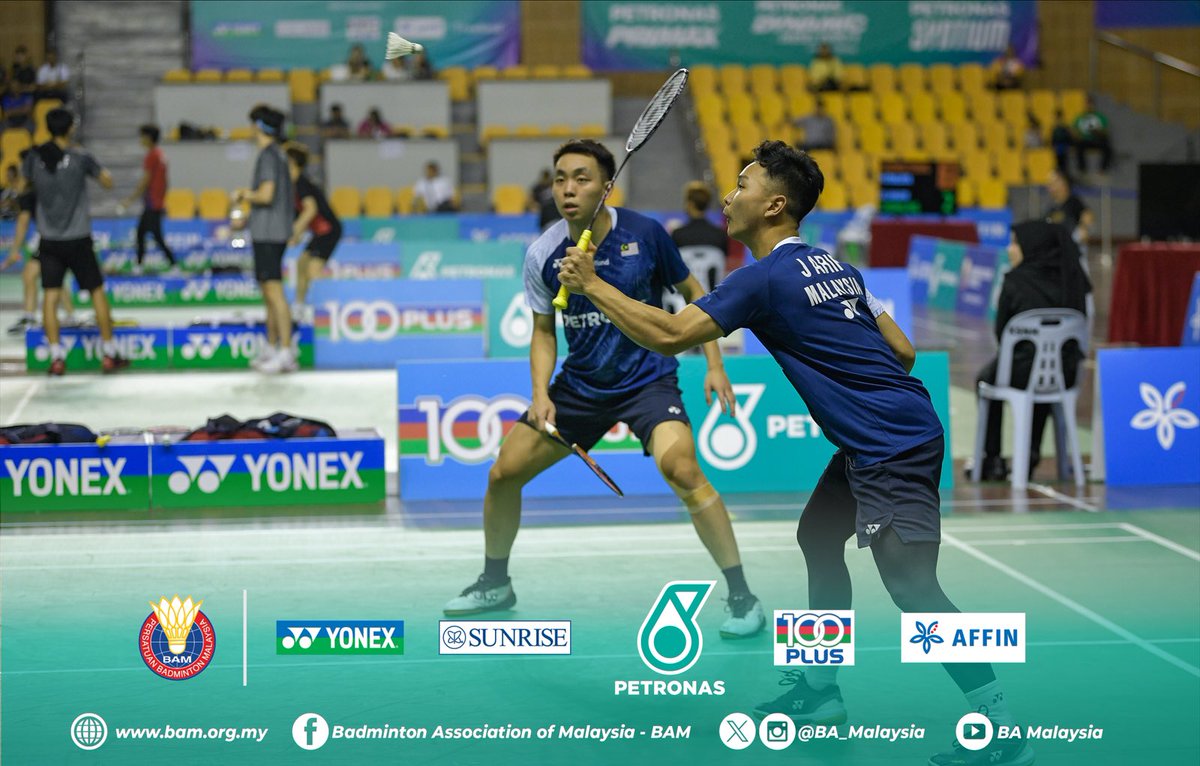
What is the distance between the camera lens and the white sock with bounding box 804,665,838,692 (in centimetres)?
472

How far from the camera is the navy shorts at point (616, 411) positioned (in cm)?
577

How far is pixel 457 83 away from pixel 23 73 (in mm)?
Answer: 7303

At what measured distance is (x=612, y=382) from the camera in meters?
5.81

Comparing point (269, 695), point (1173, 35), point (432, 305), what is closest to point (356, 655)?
point (269, 695)

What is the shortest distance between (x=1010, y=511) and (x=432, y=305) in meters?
6.74

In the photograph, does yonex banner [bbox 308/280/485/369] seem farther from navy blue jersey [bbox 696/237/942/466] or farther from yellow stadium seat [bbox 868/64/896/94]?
yellow stadium seat [bbox 868/64/896/94]

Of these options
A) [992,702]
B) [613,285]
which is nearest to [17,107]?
[613,285]

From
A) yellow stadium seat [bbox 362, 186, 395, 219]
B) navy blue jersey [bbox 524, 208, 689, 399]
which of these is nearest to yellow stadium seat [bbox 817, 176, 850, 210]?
yellow stadium seat [bbox 362, 186, 395, 219]

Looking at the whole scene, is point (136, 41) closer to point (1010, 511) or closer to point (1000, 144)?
point (1000, 144)

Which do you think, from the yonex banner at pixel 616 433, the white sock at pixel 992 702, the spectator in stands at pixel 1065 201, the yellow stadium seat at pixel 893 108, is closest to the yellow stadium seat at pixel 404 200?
the yellow stadium seat at pixel 893 108

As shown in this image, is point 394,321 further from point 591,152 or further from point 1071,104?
point 1071,104

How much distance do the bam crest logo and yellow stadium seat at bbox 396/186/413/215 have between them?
56.2 ft

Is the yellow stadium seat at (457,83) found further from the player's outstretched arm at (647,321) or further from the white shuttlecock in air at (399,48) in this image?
the player's outstretched arm at (647,321)

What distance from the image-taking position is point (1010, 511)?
820cm
